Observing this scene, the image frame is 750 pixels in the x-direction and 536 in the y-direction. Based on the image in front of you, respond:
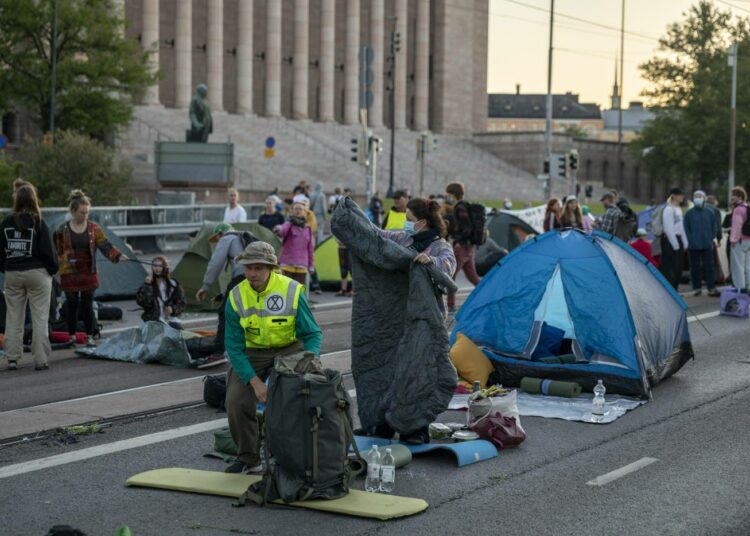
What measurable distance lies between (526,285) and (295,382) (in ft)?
18.6

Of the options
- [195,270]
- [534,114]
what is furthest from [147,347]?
[534,114]

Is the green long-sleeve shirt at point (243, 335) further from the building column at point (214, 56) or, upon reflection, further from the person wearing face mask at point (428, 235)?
the building column at point (214, 56)

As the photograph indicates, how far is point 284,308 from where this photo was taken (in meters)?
8.13

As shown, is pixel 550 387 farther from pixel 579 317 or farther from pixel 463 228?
pixel 463 228

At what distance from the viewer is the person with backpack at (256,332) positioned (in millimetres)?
8039

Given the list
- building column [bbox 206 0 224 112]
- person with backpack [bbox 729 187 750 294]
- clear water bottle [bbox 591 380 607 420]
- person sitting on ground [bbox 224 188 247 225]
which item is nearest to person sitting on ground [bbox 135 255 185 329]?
person sitting on ground [bbox 224 188 247 225]

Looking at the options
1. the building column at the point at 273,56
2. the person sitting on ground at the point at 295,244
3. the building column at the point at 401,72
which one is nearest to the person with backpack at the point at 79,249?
the person sitting on ground at the point at 295,244

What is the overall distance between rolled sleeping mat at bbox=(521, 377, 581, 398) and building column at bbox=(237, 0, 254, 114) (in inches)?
2494

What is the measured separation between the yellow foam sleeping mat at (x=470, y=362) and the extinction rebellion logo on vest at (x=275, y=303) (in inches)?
161

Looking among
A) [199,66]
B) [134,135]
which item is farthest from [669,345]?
[199,66]

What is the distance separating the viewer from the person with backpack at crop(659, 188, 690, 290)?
21969 mm

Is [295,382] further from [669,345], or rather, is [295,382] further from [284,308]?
[669,345]

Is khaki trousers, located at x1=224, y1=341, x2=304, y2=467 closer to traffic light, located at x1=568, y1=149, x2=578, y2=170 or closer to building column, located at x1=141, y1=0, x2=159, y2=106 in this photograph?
traffic light, located at x1=568, y1=149, x2=578, y2=170

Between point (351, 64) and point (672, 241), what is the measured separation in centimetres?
6195
